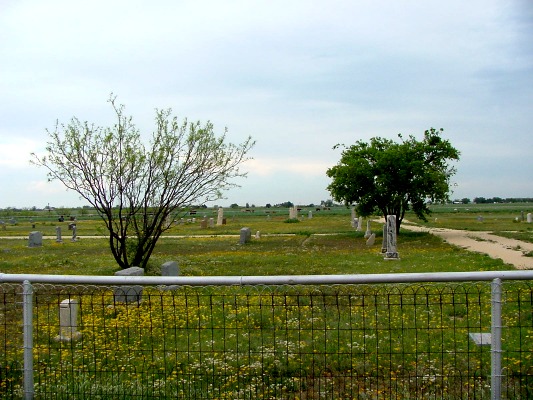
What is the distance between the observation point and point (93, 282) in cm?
515

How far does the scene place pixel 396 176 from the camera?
34.8m

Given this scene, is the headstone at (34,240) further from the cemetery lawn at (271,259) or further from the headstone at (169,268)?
the headstone at (169,268)

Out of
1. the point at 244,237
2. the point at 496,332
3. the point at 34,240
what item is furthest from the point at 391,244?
the point at 34,240

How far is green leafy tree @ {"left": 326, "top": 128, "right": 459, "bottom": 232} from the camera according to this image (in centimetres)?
3459

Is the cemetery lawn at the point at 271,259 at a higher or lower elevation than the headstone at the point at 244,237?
lower

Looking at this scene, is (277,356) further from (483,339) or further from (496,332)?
(496,332)

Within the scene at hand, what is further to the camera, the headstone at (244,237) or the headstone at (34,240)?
the headstone at (34,240)

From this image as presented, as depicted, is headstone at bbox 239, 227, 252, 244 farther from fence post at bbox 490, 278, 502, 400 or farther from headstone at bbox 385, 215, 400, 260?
fence post at bbox 490, 278, 502, 400

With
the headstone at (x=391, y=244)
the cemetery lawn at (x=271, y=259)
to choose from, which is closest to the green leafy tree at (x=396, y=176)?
the cemetery lawn at (x=271, y=259)

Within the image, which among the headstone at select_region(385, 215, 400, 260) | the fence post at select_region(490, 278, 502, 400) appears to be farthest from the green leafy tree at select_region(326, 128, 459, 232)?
the fence post at select_region(490, 278, 502, 400)

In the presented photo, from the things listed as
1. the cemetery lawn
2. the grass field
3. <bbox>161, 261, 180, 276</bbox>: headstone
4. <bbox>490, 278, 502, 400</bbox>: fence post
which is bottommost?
the cemetery lawn

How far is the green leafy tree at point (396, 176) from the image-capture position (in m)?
34.6

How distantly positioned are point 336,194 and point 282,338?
28569 mm

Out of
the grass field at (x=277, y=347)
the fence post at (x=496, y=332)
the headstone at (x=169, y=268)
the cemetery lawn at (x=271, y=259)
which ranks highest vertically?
the fence post at (x=496, y=332)
